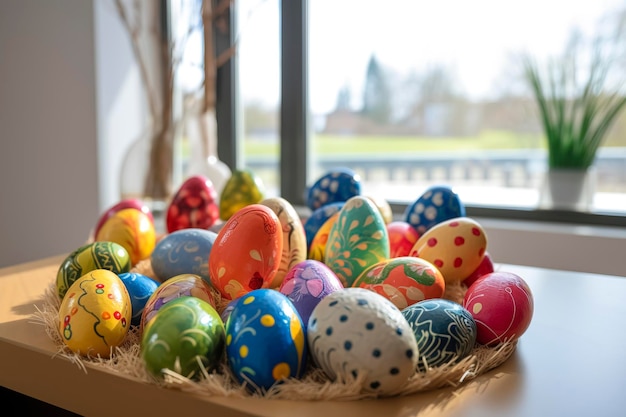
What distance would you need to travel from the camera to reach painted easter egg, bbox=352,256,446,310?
2.94ft

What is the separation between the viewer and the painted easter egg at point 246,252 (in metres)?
0.91

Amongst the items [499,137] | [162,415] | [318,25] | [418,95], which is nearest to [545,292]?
[162,415]

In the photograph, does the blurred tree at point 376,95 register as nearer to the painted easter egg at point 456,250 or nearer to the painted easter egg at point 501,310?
the painted easter egg at point 456,250

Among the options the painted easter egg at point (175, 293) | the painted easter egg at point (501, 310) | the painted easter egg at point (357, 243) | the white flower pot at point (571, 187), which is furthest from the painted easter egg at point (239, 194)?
the white flower pot at point (571, 187)

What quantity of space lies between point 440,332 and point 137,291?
0.44 meters

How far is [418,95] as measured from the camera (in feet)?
6.97

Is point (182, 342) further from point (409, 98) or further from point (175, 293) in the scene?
point (409, 98)

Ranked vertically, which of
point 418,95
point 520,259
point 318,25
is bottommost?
point 520,259

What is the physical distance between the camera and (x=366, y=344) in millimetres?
677

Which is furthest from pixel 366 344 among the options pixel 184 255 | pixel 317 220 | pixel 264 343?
pixel 317 220

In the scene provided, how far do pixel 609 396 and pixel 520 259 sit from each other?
3.47ft

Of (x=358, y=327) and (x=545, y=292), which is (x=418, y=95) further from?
(x=358, y=327)

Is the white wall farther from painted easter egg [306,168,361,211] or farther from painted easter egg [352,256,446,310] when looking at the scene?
painted easter egg [352,256,446,310]

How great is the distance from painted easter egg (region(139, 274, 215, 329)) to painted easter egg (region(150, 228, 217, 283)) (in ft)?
0.49
